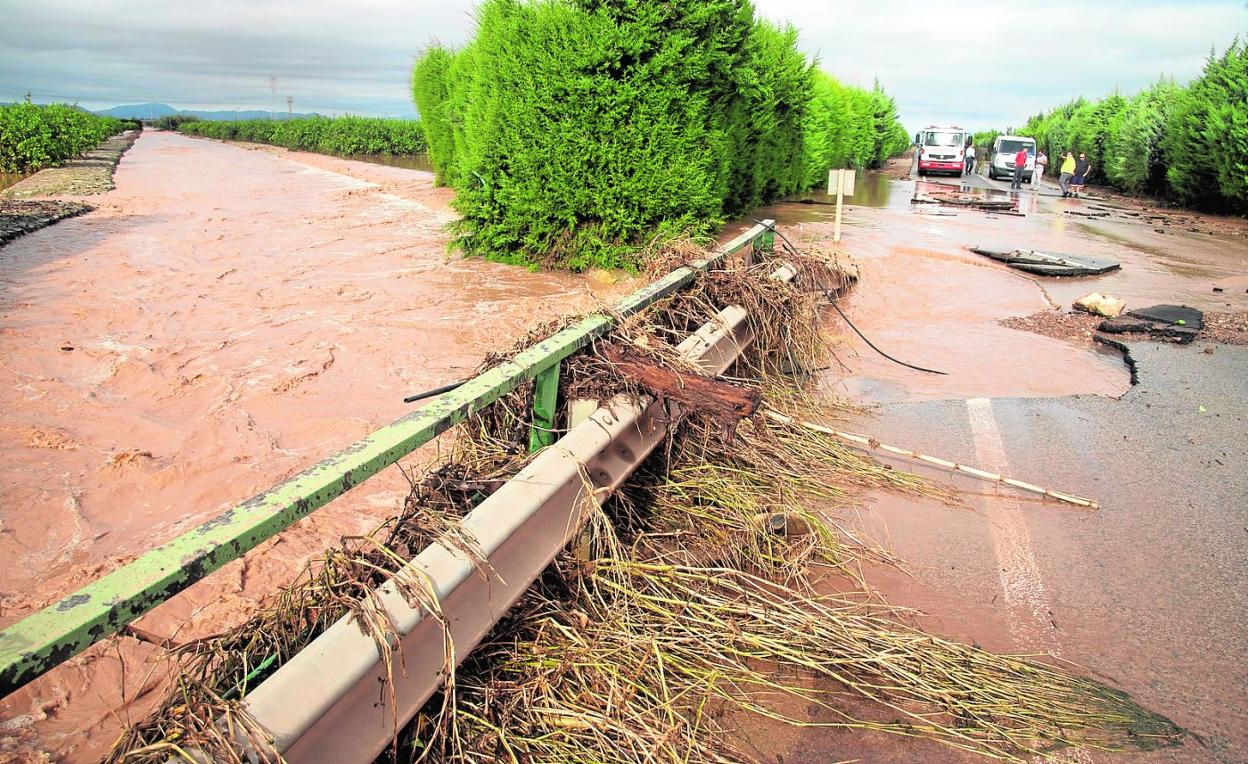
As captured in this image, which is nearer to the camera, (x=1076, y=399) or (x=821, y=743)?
(x=821, y=743)

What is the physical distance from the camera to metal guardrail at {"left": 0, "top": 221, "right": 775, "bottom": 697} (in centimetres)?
134

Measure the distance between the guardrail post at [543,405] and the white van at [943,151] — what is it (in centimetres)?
4445

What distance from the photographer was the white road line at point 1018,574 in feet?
10.0

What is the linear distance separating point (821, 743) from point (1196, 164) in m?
30.4

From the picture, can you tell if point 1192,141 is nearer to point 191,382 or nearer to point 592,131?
point 592,131

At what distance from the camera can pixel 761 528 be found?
3338mm

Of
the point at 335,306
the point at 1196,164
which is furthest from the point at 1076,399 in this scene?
the point at 1196,164

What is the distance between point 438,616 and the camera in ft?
6.25

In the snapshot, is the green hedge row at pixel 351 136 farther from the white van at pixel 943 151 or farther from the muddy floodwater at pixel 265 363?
the muddy floodwater at pixel 265 363

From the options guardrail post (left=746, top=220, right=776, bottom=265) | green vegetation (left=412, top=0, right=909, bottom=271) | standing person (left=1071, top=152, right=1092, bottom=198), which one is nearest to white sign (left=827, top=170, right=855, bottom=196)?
green vegetation (left=412, top=0, right=909, bottom=271)

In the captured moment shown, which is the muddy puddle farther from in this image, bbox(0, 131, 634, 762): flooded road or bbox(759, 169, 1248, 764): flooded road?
bbox(0, 131, 634, 762): flooded road

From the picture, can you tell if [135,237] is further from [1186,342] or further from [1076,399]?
[1186,342]

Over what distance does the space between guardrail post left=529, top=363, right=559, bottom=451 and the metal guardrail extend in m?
0.20

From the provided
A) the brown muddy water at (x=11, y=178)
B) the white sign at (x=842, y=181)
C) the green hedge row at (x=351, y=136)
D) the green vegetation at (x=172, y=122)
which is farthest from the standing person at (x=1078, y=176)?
the green vegetation at (x=172, y=122)
